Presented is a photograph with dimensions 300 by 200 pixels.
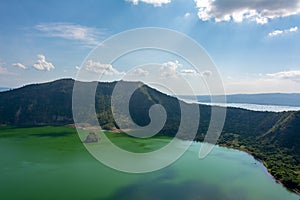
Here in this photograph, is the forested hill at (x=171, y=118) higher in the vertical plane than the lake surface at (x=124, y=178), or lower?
higher

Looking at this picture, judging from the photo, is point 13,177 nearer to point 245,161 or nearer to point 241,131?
point 245,161

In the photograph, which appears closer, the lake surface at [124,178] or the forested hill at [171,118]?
the lake surface at [124,178]

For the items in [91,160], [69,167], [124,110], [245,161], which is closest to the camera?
[69,167]

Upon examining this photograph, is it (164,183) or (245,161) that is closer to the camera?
(164,183)

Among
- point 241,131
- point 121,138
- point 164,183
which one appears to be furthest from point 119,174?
point 241,131
